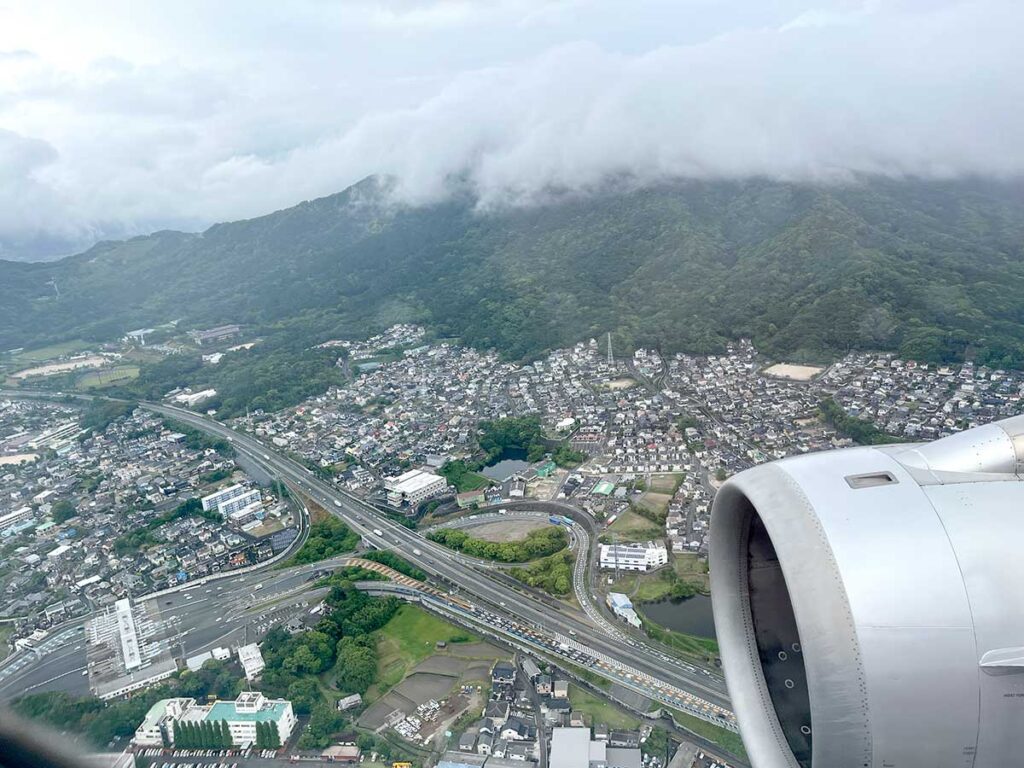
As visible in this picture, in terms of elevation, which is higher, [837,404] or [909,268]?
[909,268]

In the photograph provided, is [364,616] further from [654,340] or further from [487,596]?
[654,340]

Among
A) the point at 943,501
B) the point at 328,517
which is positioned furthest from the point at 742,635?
the point at 328,517

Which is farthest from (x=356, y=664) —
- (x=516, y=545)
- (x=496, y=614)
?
(x=516, y=545)

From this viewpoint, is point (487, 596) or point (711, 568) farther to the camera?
point (487, 596)

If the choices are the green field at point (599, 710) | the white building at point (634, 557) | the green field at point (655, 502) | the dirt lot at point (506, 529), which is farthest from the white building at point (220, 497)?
the green field at point (599, 710)

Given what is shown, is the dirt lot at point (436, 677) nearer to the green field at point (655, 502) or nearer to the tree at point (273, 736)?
the tree at point (273, 736)

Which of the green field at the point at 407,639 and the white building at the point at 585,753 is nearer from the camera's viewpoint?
the white building at the point at 585,753
